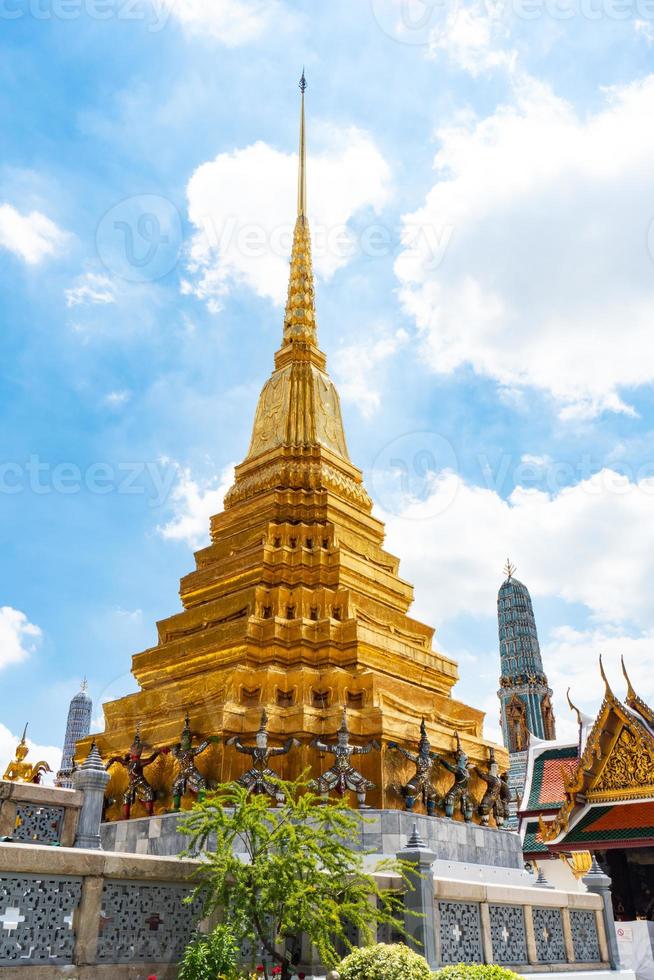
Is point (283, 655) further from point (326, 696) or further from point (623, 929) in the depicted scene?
point (623, 929)

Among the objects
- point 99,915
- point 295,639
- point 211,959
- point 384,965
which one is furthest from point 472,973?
point 295,639

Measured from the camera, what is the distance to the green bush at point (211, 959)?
24.5 ft

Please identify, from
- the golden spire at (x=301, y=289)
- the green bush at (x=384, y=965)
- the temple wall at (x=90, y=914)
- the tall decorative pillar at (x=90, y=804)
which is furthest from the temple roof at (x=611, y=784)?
the golden spire at (x=301, y=289)

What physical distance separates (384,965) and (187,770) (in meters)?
9.91

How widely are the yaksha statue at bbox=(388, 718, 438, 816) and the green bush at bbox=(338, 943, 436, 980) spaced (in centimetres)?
936

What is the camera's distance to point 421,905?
934 cm

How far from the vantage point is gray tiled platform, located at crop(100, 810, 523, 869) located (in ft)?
52.3

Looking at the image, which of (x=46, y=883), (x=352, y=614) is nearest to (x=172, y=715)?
(x=352, y=614)

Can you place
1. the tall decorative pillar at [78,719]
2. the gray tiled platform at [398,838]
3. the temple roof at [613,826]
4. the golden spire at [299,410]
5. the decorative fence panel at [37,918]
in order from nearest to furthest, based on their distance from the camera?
1. the decorative fence panel at [37,918]
2. the gray tiled platform at [398,838]
3. the temple roof at [613,826]
4. the golden spire at [299,410]
5. the tall decorative pillar at [78,719]

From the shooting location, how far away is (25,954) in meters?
6.72

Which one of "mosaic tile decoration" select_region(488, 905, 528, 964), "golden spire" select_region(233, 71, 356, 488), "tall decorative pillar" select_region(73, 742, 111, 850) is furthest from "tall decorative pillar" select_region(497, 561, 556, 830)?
"tall decorative pillar" select_region(73, 742, 111, 850)

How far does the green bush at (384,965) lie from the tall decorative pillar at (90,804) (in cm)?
335

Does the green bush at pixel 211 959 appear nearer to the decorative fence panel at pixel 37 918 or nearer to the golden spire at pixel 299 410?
the decorative fence panel at pixel 37 918

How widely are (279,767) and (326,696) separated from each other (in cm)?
215
